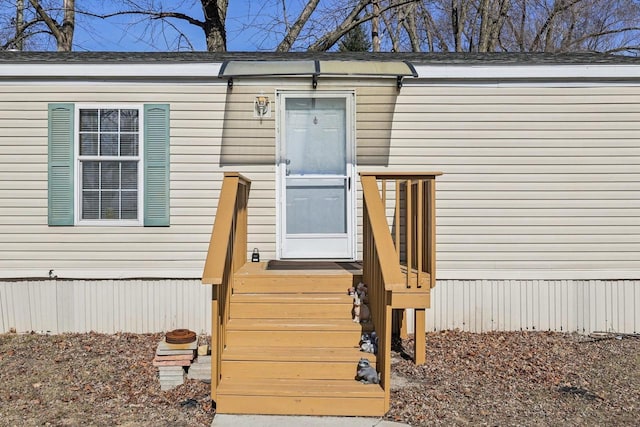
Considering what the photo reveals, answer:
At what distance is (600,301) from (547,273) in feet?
2.27

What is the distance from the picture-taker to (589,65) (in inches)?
232

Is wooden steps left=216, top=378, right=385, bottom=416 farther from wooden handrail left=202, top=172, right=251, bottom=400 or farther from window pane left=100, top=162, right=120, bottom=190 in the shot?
window pane left=100, top=162, right=120, bottom=190

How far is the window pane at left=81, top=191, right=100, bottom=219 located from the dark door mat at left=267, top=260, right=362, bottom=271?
1.98 metres

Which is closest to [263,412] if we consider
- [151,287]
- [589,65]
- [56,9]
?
[151,287]

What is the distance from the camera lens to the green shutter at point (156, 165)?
5.82 metres

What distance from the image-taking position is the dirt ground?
12.7ft

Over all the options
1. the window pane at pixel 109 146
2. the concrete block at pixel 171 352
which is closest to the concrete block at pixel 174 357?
the concrete block at pixel 171 352

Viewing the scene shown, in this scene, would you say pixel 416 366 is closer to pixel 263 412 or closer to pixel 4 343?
pixel 263 412

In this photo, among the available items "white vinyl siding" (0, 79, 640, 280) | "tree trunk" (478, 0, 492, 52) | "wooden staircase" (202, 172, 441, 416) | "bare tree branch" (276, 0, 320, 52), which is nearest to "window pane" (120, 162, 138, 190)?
"white vinyl siding" (0, 79, 640, 280)

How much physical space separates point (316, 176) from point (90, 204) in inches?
97.1

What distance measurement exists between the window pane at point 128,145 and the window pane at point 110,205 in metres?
0.45

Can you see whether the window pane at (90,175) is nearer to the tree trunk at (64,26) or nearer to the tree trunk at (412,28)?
the tree trunk at (64,26)

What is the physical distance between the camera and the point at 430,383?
14.7 ft

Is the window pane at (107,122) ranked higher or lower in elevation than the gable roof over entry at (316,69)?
lower
